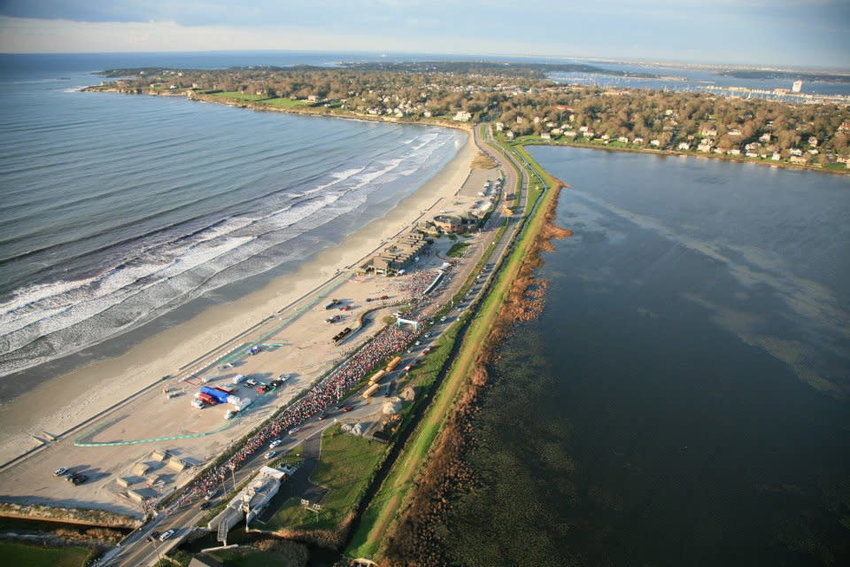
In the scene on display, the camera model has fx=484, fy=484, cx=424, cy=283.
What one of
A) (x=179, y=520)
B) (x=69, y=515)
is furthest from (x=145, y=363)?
(x=179, y=520)

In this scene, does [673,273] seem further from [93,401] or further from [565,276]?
[93,401]

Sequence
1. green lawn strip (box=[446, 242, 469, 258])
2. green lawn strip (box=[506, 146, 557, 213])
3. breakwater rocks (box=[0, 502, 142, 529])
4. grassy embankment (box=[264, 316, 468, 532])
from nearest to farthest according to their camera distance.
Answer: breakwater rocks (box=[0, 502, 142, 529]) < grassy embankment (box=[264, 316, 468, 532]) < green lawn strip (box=[446, 242, 469, 258]) < green lawn strip (box=[506, 146, 557, 213])

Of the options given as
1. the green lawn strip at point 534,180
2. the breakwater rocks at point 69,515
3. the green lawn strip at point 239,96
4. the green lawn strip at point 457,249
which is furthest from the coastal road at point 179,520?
the green lawn strip at point 239,96

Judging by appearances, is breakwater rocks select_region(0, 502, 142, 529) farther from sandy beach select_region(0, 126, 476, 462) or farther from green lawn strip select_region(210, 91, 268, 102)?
green lawn strip select_region(210, 91, 268, 102)

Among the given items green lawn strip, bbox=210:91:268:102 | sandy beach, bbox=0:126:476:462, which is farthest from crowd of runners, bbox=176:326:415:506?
green lawn strip, bbox=210:91:268:102

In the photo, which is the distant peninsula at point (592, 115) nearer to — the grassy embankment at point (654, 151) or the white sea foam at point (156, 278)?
the grassy embankment at point (654, 151)

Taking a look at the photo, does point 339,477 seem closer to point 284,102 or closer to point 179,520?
point 179,520

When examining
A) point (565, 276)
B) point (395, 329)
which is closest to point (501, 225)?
point (565, 276)
